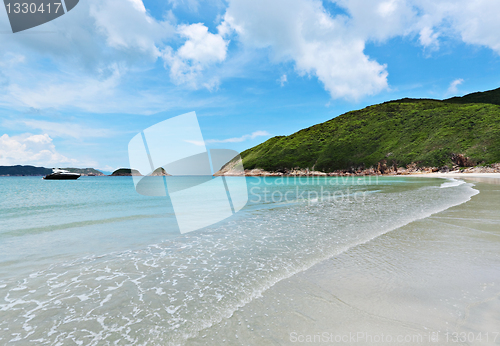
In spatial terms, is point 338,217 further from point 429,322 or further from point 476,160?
point 476,160

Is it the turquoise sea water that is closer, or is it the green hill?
the turquoise sea water

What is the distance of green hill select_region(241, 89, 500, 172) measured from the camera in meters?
93.9

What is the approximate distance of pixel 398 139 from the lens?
123 meters

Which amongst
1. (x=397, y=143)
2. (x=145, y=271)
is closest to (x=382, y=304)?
(x=145, y=271)

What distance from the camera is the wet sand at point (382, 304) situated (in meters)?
3.38

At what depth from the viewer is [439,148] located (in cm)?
9844

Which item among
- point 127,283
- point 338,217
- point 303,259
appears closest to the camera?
point 127,283

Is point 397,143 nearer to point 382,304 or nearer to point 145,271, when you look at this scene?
point 382,304

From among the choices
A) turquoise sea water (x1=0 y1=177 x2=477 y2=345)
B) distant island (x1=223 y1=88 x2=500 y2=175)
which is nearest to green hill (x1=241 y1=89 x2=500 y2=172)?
distant island (x1=223 y1=88 x2=500 y2=175)

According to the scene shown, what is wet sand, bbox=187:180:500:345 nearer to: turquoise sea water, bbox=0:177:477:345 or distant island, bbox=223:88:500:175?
turquoise sea water, bbox=0:177:477:345

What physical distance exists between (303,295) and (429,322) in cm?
198

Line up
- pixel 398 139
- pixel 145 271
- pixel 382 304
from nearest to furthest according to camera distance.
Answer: pixel 382 304, pixel 145 271, pixel 398 139

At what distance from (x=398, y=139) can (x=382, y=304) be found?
141588 millimetres

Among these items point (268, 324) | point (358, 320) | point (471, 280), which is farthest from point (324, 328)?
point (471, 280)
